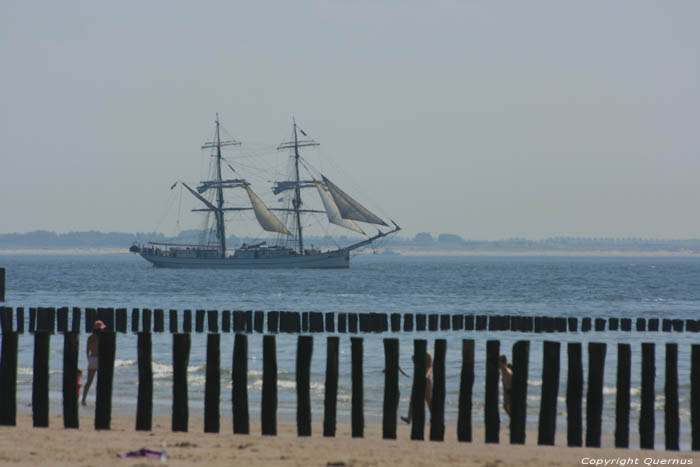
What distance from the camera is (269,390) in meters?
12.7

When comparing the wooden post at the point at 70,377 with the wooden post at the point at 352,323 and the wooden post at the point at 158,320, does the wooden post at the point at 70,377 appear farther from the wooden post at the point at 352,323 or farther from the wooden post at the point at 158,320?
the wooden post at the point at 352,323

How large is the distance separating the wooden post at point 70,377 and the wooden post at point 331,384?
3.28 meters

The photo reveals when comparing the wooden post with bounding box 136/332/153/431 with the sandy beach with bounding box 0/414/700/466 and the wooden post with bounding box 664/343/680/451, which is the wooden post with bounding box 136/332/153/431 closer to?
the sandy beach with bounding box 0/414/700/466

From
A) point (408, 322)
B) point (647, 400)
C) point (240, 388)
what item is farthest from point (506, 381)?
point (408, 322)

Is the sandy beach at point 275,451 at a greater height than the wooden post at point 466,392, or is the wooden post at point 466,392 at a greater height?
the wooden post at point 466,392

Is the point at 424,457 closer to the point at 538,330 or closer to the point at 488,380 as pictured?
the point at 488,380

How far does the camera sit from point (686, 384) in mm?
20453

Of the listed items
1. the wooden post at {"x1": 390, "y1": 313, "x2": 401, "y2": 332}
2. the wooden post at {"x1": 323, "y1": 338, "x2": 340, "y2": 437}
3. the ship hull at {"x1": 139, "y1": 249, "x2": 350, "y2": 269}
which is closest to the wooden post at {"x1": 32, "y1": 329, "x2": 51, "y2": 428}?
the wooden post at {"x1": 323, "y1": 338, "x2": 340, "y2": 437}

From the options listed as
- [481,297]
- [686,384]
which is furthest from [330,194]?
[686,384]

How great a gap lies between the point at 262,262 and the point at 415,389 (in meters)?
123

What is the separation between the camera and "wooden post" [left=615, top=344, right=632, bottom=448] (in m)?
12.5

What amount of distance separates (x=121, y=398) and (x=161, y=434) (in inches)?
194

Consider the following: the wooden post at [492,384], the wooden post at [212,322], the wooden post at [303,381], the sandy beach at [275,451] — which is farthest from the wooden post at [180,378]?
the wooden post at [212,322]

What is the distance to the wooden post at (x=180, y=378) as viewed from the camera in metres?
12.6
